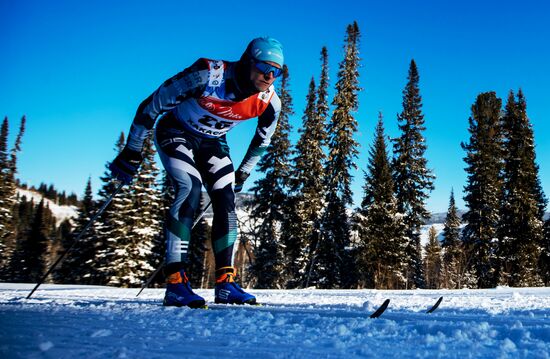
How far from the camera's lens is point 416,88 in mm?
32000

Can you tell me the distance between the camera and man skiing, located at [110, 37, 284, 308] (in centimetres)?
353

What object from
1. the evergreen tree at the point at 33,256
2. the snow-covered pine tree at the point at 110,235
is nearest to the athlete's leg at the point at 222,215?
the snow-covered pine tree at the point at 110,235

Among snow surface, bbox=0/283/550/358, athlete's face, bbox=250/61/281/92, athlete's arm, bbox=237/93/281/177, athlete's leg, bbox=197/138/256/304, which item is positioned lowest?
snow surface, bbox=0/283/550/358

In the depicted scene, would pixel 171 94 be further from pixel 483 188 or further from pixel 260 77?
pixel 483 188

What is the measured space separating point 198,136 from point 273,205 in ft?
77.4

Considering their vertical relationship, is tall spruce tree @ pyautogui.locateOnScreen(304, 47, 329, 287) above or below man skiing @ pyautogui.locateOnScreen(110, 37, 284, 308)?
above

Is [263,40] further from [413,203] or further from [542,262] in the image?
[542,262]

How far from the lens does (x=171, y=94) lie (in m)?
3.56

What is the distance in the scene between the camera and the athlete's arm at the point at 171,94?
139 inches

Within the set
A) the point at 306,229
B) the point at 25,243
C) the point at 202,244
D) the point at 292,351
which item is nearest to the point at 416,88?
the point at 306,229

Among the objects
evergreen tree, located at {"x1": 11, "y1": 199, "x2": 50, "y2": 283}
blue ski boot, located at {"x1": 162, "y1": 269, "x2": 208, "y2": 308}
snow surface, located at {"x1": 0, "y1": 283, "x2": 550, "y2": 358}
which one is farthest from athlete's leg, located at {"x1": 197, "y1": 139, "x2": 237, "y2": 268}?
evergreen tree, located at {"x1": 11, "y1": 199, "x2": 50, "y2": 283}

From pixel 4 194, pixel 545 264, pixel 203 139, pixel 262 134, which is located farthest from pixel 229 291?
pixel 4 194

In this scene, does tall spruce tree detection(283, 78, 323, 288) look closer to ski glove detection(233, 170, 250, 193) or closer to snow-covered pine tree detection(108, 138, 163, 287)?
snow-covered pine tree detection(108, 138, 163, 287)

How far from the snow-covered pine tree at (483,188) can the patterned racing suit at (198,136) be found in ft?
88.4
